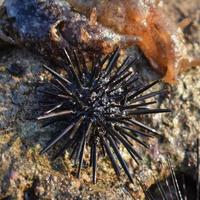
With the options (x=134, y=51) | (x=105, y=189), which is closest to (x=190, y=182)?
(x=105, y=189)

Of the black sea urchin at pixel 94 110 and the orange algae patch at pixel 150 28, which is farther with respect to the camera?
the orange algae patch at pixel 150 28

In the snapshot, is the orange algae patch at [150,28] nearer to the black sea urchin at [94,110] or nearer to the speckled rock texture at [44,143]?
the speckled rock texture at [44,143]

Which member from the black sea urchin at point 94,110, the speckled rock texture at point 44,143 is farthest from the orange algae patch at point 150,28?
the black sea urchin at point 94,110

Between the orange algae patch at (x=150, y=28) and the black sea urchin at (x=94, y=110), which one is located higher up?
the orange algae patch at (x=150, y=28)

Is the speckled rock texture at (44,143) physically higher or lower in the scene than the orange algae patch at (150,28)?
lower

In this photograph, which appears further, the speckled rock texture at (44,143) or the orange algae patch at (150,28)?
the orange algae patch at (150,28)

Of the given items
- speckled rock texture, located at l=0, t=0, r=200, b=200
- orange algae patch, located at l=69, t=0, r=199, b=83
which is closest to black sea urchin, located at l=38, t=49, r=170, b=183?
speckled rock texture, located at l=0, t=0, r=200, b=200

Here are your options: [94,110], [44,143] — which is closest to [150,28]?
[94,110]

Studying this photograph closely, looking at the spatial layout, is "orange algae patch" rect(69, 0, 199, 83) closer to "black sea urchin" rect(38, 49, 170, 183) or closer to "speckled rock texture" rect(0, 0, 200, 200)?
"speckled rock texture" rect(0, 0, 200, 200)
